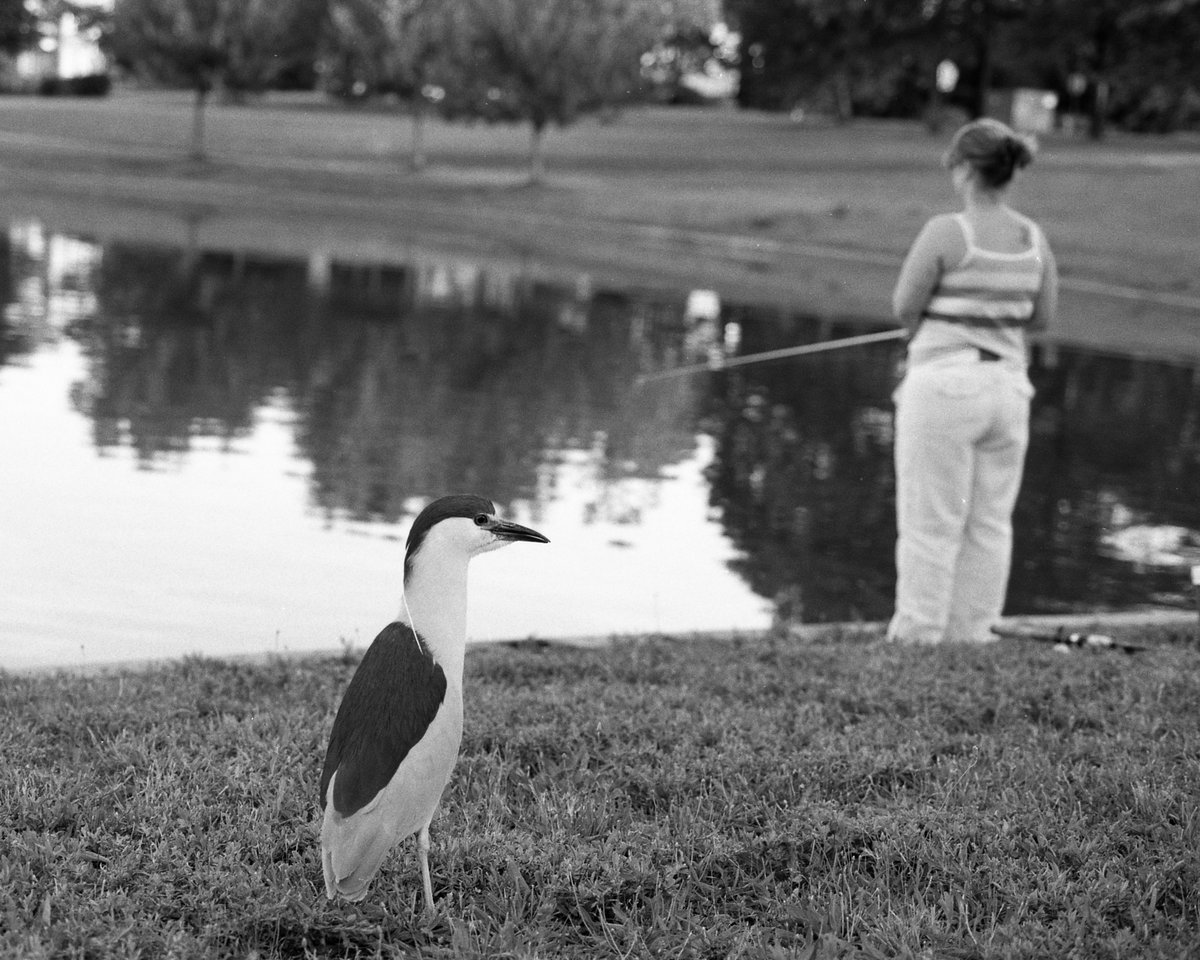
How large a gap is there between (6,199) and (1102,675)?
3228cm

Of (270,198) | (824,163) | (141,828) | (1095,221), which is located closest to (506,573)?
(141,828)

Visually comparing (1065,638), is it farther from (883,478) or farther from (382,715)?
(883,478)

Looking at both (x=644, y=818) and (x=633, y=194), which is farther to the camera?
(x=633, y=194)

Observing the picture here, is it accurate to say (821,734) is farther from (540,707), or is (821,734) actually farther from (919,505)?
(919,505)

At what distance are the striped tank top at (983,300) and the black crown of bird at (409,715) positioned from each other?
130 inches

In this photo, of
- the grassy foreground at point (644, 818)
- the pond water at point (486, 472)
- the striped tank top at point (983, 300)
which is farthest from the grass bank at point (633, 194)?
the grassy foreground at point (644, 818)

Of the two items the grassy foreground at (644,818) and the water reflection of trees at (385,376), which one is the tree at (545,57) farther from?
the grassy foreground at (644,818)

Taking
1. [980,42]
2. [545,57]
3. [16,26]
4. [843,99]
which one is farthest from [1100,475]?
[16,26]

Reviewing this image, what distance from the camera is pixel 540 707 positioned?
5.36 metres

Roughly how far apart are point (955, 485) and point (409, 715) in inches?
139

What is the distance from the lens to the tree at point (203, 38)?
4503 centimetres

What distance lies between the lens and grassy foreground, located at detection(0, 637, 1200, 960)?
382 centimetres

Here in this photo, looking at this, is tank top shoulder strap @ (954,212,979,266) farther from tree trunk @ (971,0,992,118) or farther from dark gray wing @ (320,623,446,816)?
tree trunk @ (971,0,992,118)

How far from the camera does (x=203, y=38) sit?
45.1 m
